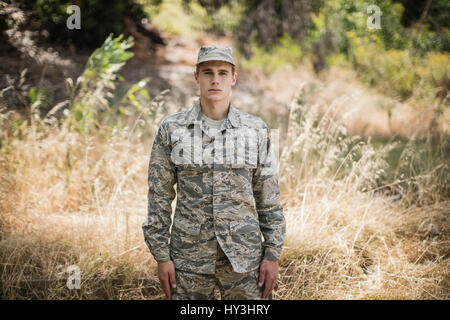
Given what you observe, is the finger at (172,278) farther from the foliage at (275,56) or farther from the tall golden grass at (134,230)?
the foliage at (275,56)

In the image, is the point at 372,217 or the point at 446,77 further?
the point at 446,77

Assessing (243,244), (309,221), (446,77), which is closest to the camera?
(243,244)

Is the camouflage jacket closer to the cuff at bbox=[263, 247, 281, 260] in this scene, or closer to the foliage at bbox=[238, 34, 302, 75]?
the cuff at bbox=[263, 247, 281, 260]

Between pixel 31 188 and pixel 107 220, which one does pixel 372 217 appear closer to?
pixel 107 220

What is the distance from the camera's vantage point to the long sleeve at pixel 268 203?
1.97 meters

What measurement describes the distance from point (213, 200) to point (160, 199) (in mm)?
274

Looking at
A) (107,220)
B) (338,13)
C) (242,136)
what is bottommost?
(107,220)

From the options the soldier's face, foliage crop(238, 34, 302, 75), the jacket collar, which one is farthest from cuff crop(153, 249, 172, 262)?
foliage crop(238, 34, 302, 75)

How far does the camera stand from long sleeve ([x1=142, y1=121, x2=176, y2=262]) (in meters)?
1.89

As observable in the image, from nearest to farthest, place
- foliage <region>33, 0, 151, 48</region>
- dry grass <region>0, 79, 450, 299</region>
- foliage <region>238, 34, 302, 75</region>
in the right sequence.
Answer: dry grass <region>0, 79, 450, 299</region> → foliage <region>33, 0, 151, 48</region> → foliage <region>238, 34, 302, 75</region>

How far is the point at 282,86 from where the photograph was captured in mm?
8359

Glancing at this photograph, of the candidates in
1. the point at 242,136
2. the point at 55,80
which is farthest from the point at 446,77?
the point at 55,80

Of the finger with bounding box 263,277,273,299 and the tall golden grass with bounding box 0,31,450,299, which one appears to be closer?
the finger with bounding box 263,277,273,299
